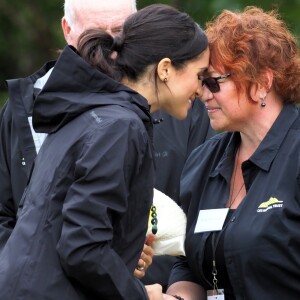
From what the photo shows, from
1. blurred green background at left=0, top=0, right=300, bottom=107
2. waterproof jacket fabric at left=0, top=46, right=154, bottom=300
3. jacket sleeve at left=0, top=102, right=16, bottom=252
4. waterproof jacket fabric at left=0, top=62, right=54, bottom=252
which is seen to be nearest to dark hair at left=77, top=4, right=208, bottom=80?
waterproof jacket fabric at left=0, top=46, right=154, bottom=300

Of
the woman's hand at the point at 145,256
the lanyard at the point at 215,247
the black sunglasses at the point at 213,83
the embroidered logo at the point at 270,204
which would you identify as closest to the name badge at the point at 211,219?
the lanyard at the point at 215,247

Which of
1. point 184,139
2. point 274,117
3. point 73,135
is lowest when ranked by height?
point 184,139

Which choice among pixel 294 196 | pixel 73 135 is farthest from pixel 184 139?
pixel 73 135

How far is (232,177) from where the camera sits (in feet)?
14.9

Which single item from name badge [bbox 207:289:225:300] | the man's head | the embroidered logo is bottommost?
name badge [bbox 207:289:225:300]

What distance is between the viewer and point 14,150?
467cm

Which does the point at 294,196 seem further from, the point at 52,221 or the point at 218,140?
the point at 52,221

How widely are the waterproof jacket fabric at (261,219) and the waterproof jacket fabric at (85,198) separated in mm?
636

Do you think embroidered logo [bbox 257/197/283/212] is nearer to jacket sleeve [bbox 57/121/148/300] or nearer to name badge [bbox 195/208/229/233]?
name badge [bbox 195/208/229/233]

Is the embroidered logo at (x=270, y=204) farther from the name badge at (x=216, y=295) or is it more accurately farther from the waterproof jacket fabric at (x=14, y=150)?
the waterproof jacket fabric at (x=14, y=150)

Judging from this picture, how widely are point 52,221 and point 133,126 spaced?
0.41 metres

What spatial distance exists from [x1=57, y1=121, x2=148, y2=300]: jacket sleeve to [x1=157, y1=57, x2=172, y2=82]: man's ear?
37 cm

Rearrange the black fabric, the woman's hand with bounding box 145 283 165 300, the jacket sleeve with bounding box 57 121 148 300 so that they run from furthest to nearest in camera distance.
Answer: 1. the black fabric
2. the woman's hand with bounding box 145 283 165 300
3. the jacket sleeve with bounding box 57 121 148 300

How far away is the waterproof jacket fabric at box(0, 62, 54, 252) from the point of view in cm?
463
